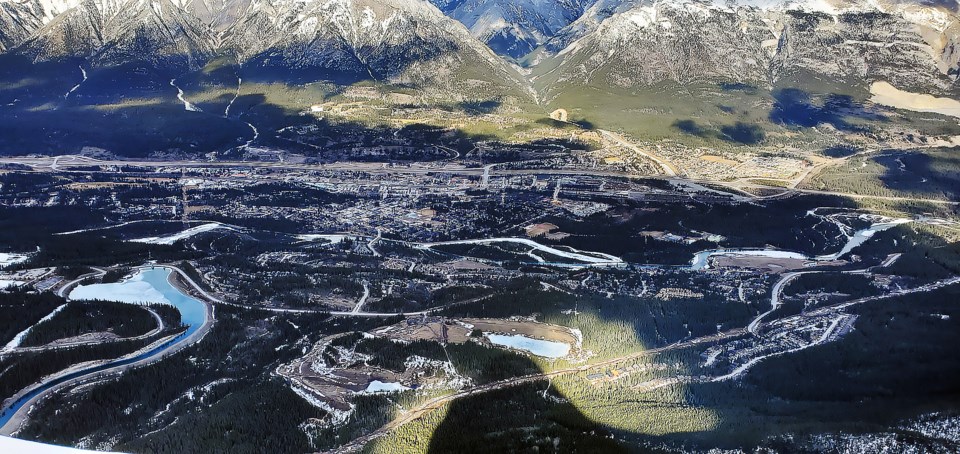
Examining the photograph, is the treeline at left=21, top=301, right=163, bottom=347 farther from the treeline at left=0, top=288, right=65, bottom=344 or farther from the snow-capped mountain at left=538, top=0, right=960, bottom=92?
the snow-capped mountain at left=538, top=0, right=960, bottom=92

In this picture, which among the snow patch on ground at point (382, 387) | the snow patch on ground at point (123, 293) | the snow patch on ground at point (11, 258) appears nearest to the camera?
the snow patch on ground at point (382, 387)

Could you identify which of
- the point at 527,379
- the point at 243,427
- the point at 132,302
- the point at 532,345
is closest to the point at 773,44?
the point at 532,345

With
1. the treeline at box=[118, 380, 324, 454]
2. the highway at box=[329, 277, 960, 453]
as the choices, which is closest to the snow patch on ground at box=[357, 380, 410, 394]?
the highway at box=[329, 277, 960, 453]

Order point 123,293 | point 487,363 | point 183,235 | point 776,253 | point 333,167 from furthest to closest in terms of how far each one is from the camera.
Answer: point 333,167
point 183,235
point 776,253
point 123,293
point 487,363

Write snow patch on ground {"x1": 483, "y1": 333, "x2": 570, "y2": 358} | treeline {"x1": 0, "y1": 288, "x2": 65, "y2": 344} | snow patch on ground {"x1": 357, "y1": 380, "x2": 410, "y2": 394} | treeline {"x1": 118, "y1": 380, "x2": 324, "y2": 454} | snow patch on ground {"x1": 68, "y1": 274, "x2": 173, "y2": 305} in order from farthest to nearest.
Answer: snow patch on ground {"x1": 68, "y1": 274, "x2": 173, "y2": 305}, treeline {"x1": 0, "y1": 288, "x2": 65, "y2": 344}, snow patch on ground {"x1": 483, "y1": 333, "x2": 570, "y2": 358}, snow patch on ground {"x1": 357, "y1": 380, "x2": 410, "y2": 394}, treeline {"x1": 118, "y1": 380, "x2": 324, "y2": 454}

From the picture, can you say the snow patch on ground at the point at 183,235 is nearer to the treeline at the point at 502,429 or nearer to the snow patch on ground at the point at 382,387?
the snow patch on ground at the point at 382,387

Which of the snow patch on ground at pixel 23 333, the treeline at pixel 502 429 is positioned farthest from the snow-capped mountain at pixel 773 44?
the treeline at pixel 502 429

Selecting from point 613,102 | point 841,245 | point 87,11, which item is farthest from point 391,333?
point 87,11

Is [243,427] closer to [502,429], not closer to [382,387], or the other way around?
[382,387]
